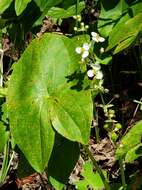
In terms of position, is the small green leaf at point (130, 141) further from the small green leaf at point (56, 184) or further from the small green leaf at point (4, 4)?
the small green leaf at point (4, 4)

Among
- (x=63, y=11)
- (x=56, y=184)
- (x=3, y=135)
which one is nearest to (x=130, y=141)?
(x=56, y=184)

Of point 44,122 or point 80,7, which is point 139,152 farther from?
point 80,7

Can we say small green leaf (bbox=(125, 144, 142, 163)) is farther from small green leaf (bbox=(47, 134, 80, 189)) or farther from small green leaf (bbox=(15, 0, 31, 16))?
small green leaf (bbox=(15, 0, 31, 16))

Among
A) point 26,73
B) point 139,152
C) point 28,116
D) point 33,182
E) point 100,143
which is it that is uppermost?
point 26,73

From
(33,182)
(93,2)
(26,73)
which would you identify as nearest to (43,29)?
(93,2)

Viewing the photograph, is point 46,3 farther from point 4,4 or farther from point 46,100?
point 46,100
